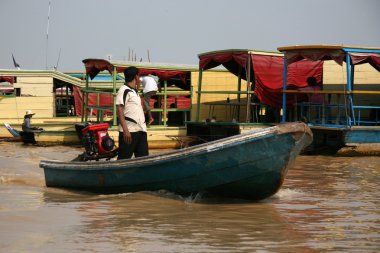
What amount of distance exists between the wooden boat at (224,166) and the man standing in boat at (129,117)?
26 centimetres

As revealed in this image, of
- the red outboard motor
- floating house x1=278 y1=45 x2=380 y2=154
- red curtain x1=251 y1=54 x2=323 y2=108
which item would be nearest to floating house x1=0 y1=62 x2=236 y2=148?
red curtain x1=251 y1=54 x2=323 y2=108

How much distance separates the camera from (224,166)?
727 centimetres

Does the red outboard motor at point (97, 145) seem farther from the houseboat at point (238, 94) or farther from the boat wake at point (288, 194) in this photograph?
the houseboat at point (238, 94)

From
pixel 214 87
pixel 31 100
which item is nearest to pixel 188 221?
pixel 214 87

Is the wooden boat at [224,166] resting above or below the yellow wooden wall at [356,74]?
below

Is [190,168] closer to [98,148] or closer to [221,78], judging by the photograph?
[98,148]

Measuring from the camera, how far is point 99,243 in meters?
5.61

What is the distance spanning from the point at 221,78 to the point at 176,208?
1177cm

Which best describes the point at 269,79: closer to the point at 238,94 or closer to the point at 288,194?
the point at 238,94

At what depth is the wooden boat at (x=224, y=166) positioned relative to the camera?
712 centimetres

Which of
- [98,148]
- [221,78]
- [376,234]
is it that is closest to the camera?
[376,234]

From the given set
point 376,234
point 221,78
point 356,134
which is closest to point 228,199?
point 376,234

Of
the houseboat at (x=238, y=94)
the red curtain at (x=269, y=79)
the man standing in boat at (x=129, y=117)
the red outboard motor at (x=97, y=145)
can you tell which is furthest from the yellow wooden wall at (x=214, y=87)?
the man standing in boat at (x=129, y=117)

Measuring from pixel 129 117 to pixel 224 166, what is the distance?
4.61ft
